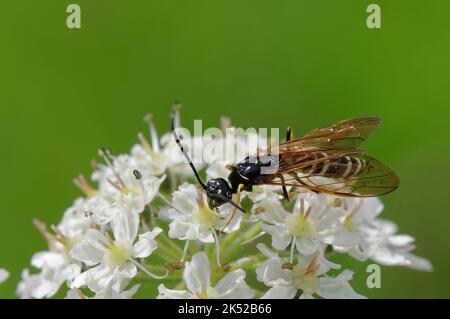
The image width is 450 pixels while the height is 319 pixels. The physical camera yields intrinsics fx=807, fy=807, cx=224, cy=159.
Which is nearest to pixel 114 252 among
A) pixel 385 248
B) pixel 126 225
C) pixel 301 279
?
pixel 126 225

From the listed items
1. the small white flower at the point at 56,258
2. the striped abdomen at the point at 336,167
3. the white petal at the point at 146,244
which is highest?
the striped abdomen at the point at 336,167

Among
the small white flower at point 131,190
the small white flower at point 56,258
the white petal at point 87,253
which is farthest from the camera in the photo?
the small white flower at point 56,258

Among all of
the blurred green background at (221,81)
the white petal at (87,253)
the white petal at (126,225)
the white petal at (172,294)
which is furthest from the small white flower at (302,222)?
the blurred green background at (221,81)

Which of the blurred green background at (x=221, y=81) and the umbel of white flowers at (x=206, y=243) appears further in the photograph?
the blurred green background at (x=221, y=81)

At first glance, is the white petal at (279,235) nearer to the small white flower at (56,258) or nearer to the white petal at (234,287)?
the white petal at (234,287)

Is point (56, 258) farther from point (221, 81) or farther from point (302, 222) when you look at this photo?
point (221, 81)
